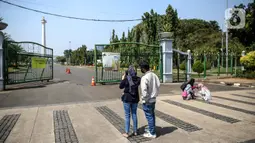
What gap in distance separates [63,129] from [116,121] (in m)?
1.43

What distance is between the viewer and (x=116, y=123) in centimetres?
535

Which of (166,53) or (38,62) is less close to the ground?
(166,53)

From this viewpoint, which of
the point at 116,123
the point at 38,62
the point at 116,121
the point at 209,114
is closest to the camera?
the point at 116,123

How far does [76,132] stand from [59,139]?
0.49 metres

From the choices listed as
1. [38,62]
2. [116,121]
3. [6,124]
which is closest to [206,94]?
[116,121]

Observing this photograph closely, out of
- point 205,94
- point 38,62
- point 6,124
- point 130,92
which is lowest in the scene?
point 6,124

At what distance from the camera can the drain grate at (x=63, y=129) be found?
427 cm

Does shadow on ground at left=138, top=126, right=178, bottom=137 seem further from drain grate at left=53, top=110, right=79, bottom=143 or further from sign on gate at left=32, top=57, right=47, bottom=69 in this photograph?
sign on gate at left=32, top=57, right=47, bottom=69

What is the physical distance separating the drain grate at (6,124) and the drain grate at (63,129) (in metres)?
1.07

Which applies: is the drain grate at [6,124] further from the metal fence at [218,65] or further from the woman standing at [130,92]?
the metal fence at [218,65]

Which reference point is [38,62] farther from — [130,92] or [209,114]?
[209,114]

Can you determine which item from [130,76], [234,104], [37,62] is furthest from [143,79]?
[37,62]

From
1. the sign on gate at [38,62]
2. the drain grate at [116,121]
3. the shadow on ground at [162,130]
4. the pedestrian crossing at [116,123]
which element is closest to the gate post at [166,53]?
the pedestrian crossing at [116,123]

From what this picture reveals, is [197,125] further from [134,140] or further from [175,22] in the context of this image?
[175,22]
